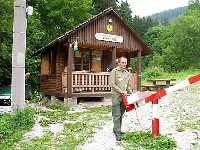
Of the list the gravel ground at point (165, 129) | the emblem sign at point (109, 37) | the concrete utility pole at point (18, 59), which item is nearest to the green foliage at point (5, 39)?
the emblem sign at point (109, 37)

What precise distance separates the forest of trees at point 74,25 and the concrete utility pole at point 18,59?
903cm

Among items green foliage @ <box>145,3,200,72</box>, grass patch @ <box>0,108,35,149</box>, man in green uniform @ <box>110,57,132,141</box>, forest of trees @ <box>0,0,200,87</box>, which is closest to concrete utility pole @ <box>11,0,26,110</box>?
grass patch @ <box>0,108,35,149</box>

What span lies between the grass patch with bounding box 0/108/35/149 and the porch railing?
812cm

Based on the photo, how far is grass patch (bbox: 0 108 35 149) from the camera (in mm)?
9289

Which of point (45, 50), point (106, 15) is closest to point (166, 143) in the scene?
point (106, 15)

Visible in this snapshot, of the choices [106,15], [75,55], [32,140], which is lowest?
[32,140]

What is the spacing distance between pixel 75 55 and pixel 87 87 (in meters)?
2.89

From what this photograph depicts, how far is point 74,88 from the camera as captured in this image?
19.7 meters

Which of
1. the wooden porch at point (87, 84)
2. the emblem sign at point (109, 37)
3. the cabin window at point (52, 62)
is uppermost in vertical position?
the emblem sign at point (109, 37)

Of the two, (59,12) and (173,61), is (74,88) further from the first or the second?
(173,61)

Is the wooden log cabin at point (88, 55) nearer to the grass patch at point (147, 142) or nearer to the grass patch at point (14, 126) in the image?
the grass patch at point (14, 126)

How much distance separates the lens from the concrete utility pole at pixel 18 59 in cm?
1119

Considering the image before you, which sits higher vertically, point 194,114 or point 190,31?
point 190,31

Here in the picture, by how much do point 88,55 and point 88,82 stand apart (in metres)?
3.21
